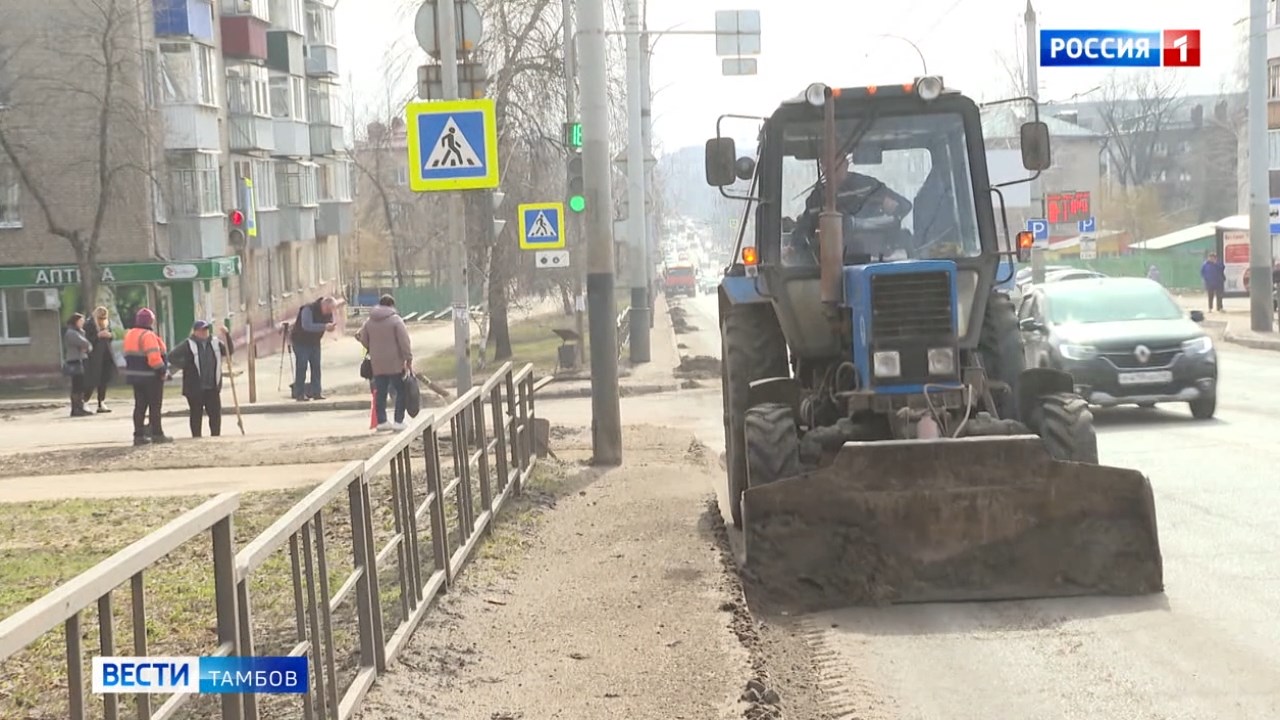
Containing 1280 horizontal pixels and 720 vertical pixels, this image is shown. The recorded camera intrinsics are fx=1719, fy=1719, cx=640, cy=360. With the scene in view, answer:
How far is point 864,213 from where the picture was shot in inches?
400

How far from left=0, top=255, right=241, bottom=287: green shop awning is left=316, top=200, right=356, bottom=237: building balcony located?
63.1 ft

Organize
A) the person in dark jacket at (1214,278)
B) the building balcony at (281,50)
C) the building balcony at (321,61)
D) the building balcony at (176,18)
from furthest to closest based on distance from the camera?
the building balcony at (321,61) → the building balcony at (281,50) → the building balcony at (176,18) → the person in dark jacket at (1214,278)

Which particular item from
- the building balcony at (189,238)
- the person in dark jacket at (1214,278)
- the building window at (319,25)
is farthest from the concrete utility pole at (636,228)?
the building window at (319,25)

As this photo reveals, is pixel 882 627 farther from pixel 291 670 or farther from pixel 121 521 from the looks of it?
pixel 121 521

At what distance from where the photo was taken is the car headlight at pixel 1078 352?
58.1 feet

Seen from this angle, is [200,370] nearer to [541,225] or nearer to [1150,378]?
[541,225]

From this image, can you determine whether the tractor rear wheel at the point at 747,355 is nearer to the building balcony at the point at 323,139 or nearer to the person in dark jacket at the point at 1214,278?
the person in dark jacket at the point at 1214,278

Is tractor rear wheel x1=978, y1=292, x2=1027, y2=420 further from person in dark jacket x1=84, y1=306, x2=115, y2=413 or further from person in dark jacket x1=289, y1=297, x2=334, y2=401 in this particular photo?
person in dark jacket x1=84, y1=306, x2=115, y2=413

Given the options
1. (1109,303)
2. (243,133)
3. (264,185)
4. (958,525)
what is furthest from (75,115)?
(958,525)

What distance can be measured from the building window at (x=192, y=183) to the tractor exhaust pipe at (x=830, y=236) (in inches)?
1509

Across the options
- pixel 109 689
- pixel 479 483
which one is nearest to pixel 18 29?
pixel 479 483

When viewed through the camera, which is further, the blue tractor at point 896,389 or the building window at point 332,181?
the building window at point 332,181

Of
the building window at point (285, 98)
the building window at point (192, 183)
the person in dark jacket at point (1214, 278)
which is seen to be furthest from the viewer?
the building window at point (285, 98)

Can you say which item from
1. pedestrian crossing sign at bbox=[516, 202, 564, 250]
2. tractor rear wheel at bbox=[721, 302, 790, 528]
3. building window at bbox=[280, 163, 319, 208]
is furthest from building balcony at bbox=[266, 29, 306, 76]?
tractor rear wheel at bbox=[721, 302, 790, 528]
